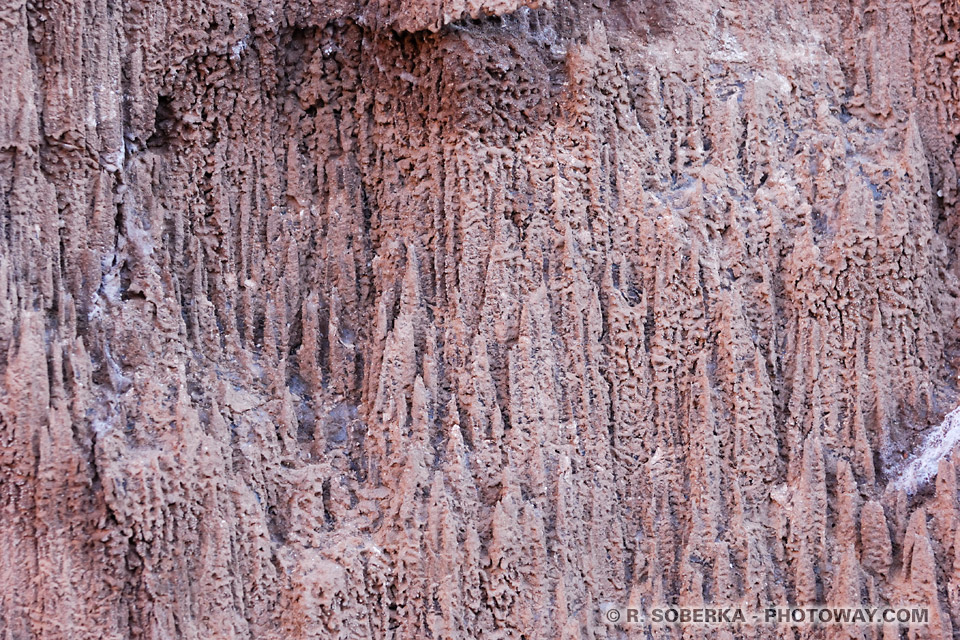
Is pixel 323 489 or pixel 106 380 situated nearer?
pixel 106 380

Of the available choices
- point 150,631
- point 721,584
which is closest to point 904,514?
point 721,584

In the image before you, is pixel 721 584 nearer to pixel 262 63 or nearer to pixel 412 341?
pixel 412 341

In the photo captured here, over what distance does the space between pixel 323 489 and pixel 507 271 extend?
3.95ft

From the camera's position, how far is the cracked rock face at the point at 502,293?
13.2 feet

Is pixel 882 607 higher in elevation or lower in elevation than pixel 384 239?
lower

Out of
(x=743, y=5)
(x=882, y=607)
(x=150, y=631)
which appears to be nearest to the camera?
(x=150, y=631)

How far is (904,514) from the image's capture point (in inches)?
165

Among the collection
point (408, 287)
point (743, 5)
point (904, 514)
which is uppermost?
point (743, 5)

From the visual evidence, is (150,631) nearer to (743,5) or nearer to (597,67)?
(597,67)

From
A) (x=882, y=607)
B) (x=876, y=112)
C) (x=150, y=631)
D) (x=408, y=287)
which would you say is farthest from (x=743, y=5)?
(x=150, y=631)

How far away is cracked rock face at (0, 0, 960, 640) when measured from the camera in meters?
4.01

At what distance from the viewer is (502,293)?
14.2ft

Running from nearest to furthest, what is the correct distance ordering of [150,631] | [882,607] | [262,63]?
[150,631] → [882,607] → [262,63]

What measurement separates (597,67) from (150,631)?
2967 millimetres
